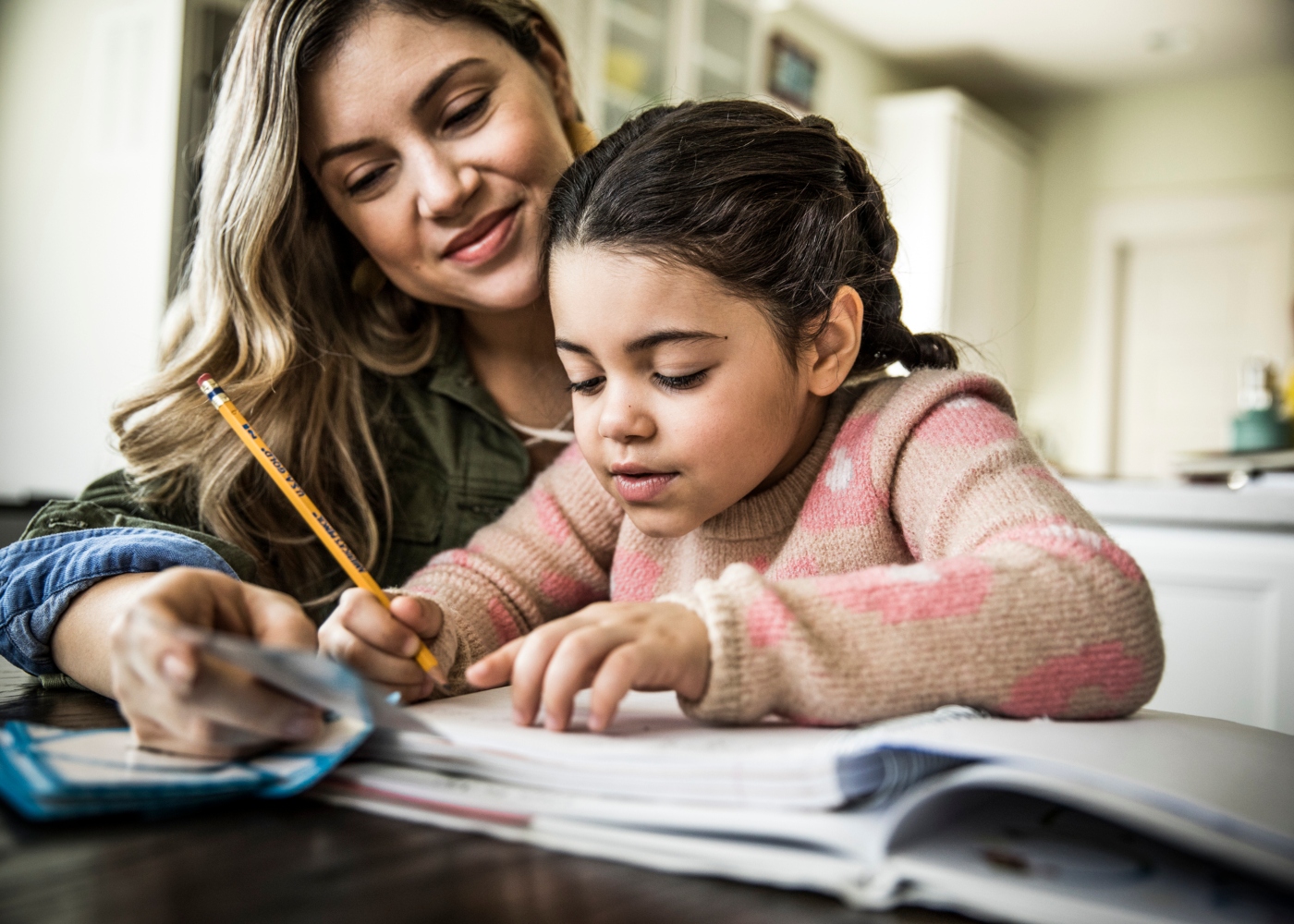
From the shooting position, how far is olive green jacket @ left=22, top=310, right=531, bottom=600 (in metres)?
1.17

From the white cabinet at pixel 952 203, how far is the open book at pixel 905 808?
170 inches

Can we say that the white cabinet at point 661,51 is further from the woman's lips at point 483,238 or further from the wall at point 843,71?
the woman's lips at point 483,238

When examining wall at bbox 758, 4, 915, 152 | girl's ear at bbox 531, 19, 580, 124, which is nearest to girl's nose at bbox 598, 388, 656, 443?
girl's ear at bbox 531, 19, 580, 124

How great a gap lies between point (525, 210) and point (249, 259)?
28 cm

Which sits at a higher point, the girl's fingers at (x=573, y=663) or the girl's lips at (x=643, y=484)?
the girl's lips at (x=643, y=484)

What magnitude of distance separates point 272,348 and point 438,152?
26cm

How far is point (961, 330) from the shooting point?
16.2ft

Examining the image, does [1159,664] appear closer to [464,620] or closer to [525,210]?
[464,620]

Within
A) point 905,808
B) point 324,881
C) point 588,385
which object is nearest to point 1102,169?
point 588,385

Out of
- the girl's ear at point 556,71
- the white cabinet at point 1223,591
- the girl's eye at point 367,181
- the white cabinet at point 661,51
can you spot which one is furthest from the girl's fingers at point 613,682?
the white cabinet at point 661,51

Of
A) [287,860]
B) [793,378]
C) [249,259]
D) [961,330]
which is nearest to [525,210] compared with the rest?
[249,259]

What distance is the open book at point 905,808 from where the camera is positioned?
397 mm

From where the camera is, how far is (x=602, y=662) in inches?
21.4

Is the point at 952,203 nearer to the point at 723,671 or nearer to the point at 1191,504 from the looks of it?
the point at 1191,504
